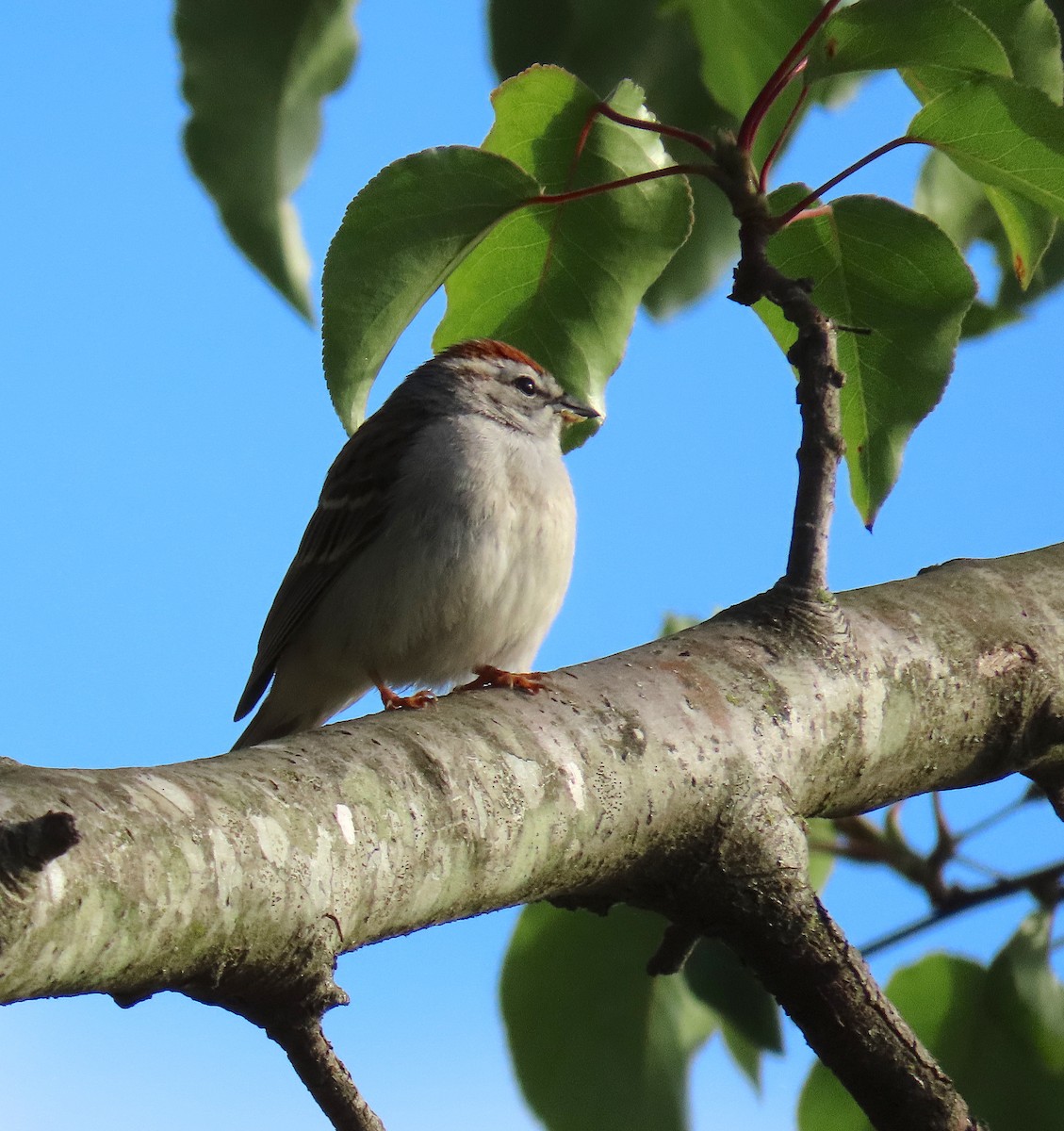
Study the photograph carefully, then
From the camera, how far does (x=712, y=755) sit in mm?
2252

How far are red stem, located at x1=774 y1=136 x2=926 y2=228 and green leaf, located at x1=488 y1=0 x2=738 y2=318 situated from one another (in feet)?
0.77

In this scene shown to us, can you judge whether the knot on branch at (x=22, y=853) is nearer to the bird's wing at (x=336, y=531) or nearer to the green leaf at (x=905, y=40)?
the green leaf at (x=905, y=40)

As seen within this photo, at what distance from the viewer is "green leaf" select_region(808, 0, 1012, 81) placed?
89.3 inches

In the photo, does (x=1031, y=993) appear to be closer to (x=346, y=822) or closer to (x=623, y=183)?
(x=346, y=822)

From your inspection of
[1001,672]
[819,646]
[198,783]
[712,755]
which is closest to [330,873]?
[198,783]

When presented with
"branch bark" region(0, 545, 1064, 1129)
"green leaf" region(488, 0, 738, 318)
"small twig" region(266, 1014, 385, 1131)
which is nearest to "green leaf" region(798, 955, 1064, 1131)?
"branch bark" region(0, 545, 1064, 1129)

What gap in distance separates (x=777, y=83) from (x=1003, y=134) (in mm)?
393

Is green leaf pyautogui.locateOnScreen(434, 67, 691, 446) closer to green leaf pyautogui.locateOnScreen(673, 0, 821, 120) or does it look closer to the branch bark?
green leaf pyautogui.locateOnScreen(673, 0, 821, 120)

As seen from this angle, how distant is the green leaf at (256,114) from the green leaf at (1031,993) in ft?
6.11

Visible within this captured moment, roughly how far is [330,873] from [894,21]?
1617mm

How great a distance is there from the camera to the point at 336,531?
13.6 feet

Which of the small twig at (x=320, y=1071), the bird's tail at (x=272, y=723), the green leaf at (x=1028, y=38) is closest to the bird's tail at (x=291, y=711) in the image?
the bird's tail at (x=272, y=723)

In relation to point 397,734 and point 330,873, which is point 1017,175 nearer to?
point 397,734

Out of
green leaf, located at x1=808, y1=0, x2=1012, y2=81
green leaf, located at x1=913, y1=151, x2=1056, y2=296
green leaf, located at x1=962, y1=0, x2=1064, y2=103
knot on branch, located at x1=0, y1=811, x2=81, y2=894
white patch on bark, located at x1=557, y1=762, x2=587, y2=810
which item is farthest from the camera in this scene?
green leaf, located at x1=913, y1=151, x2=1056, y2=296
